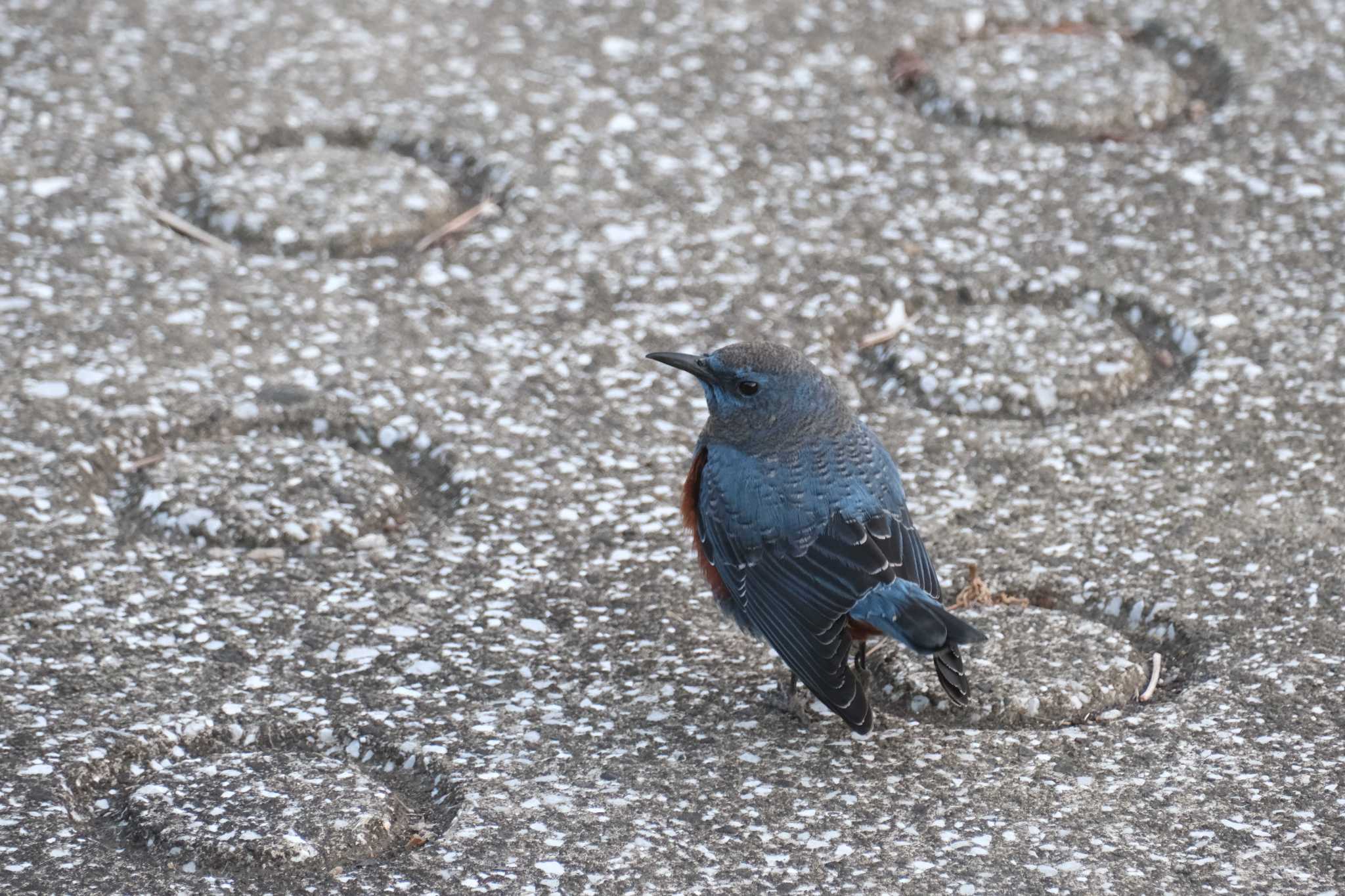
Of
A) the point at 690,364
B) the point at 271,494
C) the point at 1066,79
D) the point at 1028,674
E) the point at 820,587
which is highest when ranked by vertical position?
the point at 1066,79

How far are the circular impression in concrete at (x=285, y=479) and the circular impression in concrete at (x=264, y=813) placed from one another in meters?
0.76

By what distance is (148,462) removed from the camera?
12.7ft

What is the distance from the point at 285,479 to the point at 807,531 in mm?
1341

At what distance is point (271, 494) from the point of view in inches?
147

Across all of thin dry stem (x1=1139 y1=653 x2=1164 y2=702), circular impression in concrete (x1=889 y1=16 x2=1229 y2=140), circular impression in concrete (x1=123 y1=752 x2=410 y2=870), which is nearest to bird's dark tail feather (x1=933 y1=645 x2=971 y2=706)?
thin dry stem (x1=1139 y1=653 x2=1164 y2=702)

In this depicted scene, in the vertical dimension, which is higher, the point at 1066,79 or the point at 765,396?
the point at 1066,79

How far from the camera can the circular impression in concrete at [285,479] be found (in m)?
3.67

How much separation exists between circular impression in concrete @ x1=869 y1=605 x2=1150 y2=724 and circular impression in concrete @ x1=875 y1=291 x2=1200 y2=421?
892mm

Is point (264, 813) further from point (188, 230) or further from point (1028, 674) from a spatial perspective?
point (188, 230)

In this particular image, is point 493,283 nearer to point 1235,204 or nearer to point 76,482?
point 76,482

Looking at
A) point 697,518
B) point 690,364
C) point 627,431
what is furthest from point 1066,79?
point 697,518

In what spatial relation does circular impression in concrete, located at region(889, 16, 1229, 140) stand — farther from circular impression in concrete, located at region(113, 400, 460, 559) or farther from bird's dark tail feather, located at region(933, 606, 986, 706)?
bird's dark tail feather, located at region(933, 606, 986, 706)

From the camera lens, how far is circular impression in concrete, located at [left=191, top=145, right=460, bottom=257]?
471 cm

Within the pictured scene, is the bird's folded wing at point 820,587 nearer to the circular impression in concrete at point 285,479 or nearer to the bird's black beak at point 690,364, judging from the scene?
the bird's black beak at point 690,364
